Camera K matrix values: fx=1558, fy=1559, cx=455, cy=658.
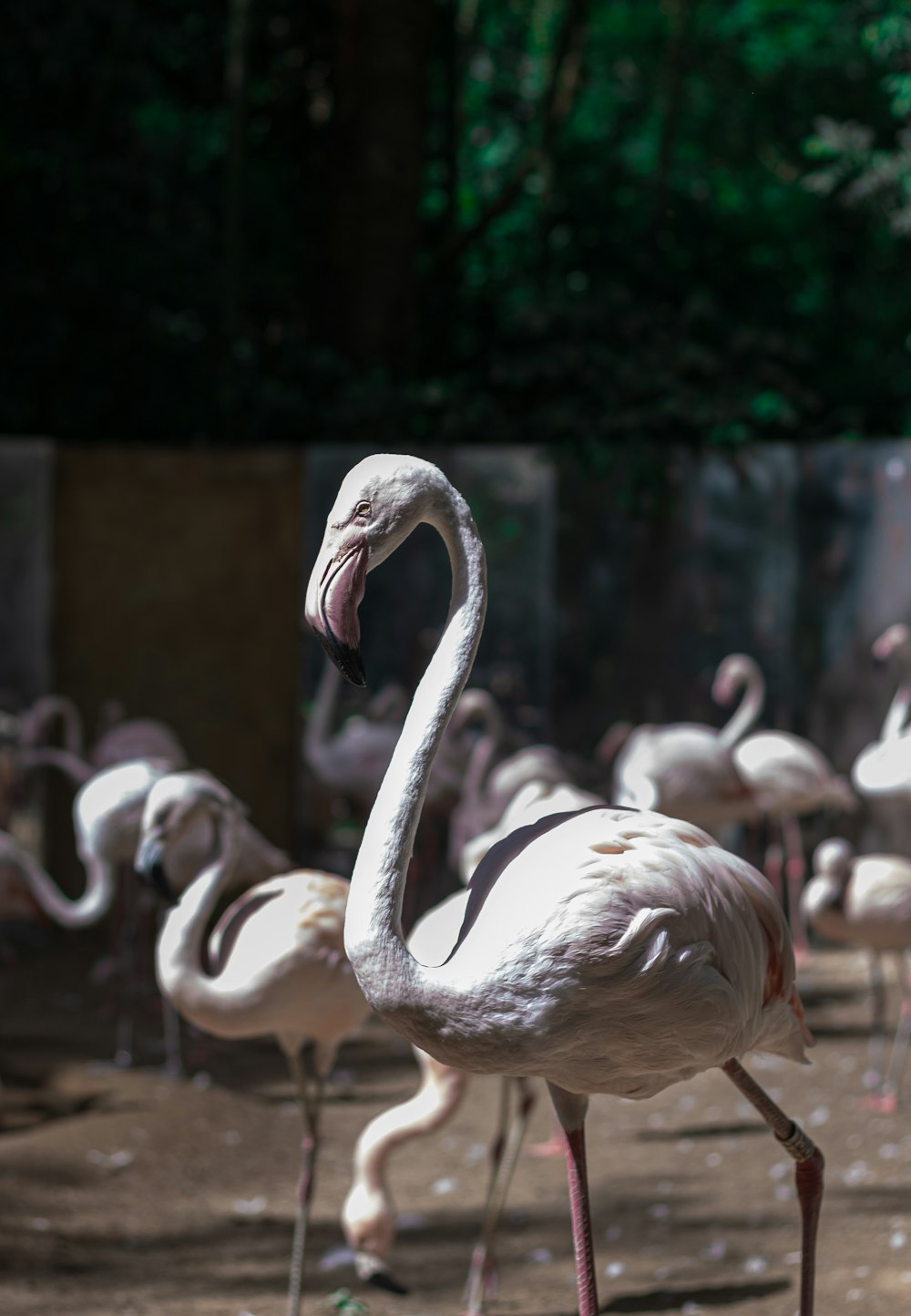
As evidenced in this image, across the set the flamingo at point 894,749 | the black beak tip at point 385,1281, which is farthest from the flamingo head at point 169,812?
the flamingo at point 894,749

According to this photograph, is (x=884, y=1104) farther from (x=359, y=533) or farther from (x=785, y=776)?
(x=359, y=533)

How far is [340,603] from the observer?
2381 mm

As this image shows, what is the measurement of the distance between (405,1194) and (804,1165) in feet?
6.26

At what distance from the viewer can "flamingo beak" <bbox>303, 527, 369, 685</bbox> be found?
92.4 inches

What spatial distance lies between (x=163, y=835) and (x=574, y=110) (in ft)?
33.5

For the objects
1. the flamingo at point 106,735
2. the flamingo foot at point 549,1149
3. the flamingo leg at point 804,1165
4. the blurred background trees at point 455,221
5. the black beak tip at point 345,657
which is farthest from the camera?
the blurred background trees at point 455,221

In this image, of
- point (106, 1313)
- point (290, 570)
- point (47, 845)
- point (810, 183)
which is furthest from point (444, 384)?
point (106, 1313)

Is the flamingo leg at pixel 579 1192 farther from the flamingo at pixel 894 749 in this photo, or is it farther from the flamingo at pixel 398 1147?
the flamingo at pixel 894 749

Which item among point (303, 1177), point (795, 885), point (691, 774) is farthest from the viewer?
point (795, 885)

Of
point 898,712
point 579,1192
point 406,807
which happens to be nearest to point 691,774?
point 898,712

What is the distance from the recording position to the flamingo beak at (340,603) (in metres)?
2.35

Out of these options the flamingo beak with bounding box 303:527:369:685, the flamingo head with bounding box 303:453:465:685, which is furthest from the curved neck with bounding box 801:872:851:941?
the flamingo beak with bounding box 303:527:369:685

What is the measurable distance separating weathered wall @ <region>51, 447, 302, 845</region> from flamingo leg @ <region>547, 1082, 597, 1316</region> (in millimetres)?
5731

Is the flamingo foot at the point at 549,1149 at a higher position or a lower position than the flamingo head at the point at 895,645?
lower
